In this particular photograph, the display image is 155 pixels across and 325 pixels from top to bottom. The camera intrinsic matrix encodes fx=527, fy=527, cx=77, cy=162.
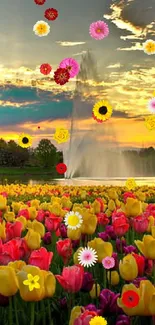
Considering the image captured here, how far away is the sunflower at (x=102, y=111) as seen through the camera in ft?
24.1

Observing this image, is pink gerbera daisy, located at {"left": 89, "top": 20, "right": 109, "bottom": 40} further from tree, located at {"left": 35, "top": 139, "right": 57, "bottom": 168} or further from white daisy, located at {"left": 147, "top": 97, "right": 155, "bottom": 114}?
tree, located at {"left": 35, "top": 139, "right": 57, "bottom": 168}

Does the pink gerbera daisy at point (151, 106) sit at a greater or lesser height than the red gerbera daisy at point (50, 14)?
lesser

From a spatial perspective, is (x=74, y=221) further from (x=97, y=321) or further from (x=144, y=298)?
(x=97, y=321)

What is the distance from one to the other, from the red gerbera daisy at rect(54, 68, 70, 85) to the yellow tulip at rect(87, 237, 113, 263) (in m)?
4.22

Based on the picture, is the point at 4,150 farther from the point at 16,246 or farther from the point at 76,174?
the point at 16,246

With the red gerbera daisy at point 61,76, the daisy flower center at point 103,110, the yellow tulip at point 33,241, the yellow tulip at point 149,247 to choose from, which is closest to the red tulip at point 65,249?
the yellow tulip at point 33,241

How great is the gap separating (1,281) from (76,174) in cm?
2341

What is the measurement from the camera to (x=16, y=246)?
246 centimetres

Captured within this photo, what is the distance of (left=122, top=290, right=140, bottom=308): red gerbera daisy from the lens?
1.73 metres

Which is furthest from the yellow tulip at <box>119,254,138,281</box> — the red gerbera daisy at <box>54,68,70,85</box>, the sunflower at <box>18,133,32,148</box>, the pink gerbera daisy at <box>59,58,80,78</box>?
the sunflower at <box>18,133,32,148</box>

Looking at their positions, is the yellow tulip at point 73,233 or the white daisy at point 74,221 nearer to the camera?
the white daisy at point 74,221

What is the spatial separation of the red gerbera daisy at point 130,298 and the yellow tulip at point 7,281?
407 millimetres

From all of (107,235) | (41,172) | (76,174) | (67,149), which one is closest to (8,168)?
(41,172)

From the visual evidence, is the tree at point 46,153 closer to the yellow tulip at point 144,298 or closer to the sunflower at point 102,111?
the sunflower at point 102,111
